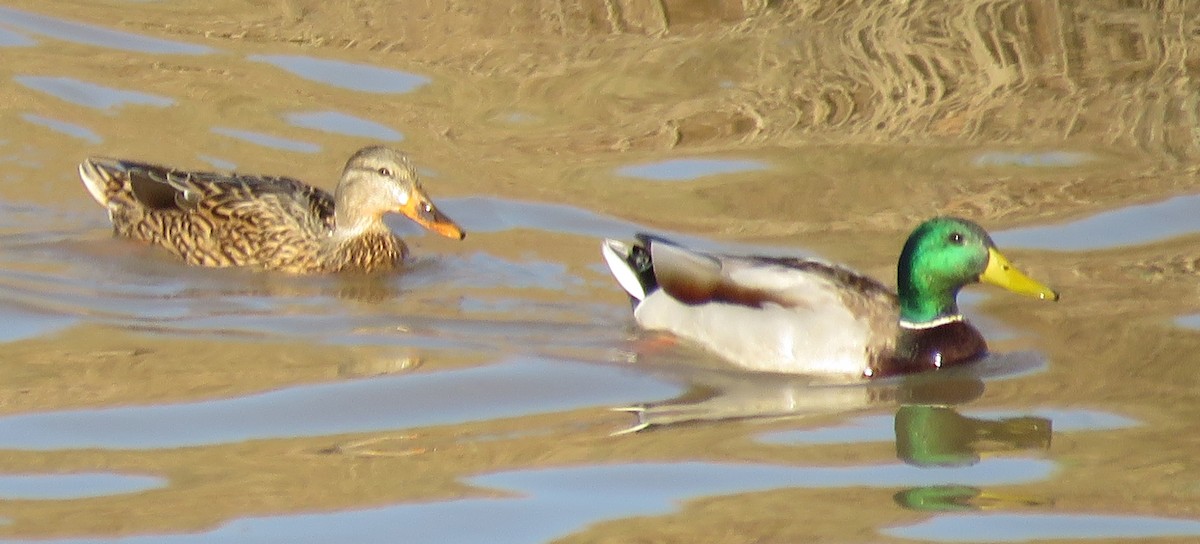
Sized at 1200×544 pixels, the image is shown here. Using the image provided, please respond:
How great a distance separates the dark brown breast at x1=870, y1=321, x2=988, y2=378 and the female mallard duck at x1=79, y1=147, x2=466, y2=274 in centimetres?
259

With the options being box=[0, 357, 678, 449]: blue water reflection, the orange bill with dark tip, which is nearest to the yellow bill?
box=[0, 357, 678, 449]: blue water reflection

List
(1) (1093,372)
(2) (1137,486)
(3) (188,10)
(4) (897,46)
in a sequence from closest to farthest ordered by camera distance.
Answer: (2) (1137,486) → (1) (1093,372) → (4) (897,46) → (3) (188,10)

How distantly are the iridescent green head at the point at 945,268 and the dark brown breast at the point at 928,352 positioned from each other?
0.09 meters

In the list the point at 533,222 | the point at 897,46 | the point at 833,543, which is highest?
the point at 897,46

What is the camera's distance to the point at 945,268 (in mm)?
9320

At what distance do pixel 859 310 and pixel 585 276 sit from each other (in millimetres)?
1866

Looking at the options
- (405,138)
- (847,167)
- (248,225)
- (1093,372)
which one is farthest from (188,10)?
(1093,372)

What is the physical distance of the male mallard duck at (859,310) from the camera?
918cm

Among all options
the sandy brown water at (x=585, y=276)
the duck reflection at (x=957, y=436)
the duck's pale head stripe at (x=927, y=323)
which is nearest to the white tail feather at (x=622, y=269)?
the sandy brown water at (x=585, y=276)

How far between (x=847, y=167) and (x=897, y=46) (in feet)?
5.81

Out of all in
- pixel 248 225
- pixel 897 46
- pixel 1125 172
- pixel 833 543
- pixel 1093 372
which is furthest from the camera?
pixel 897 46

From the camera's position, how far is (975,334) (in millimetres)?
9359

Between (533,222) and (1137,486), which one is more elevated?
(533,222)

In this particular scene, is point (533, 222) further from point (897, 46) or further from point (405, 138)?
point (897, 46)
